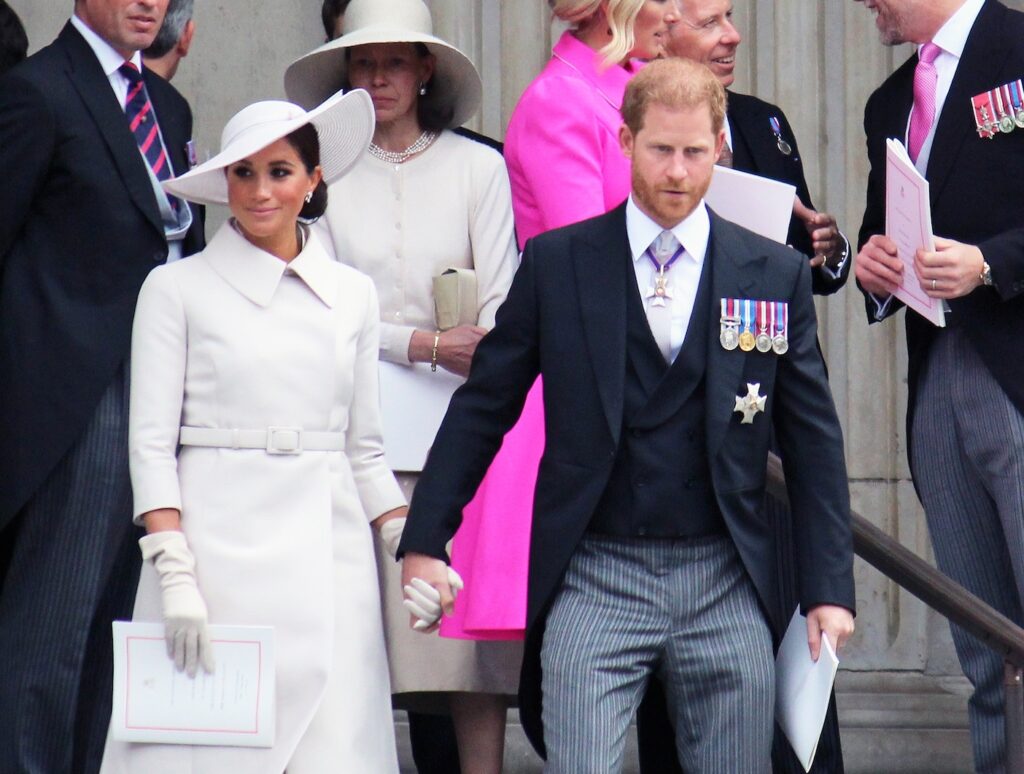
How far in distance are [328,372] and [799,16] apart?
2.92 m

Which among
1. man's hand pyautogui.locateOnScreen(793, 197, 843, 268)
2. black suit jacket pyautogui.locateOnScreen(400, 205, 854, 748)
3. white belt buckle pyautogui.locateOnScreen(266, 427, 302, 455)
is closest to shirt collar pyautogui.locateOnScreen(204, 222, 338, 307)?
white belt buckle pyautogui.locateOnScreen(266, 427, 302, 455)

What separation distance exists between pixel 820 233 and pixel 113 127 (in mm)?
1682

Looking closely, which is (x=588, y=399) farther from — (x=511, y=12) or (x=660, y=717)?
(x=511, y=12)

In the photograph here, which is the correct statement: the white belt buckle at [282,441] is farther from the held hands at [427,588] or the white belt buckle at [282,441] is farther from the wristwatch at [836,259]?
the wristwatch at [836,259]

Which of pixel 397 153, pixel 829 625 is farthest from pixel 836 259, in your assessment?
pixel 829 625

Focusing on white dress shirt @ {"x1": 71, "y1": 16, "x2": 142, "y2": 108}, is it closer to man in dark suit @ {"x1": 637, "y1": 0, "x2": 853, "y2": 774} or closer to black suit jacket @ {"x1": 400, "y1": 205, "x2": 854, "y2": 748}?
black suit jacket @ {"x1": 400, "y1": 205, "x2": 854, "y2": 748}

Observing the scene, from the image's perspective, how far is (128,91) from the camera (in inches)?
175

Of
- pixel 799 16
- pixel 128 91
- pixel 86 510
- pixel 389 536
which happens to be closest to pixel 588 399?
pixel 389 536

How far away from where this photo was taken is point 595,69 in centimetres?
457

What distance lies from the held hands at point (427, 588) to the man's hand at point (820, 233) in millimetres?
1509

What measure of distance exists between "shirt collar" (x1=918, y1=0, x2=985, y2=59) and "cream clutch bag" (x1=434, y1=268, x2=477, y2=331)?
1.22 m

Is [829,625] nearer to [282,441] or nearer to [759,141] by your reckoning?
[282,441]

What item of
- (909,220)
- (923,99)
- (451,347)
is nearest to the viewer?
(909,220)

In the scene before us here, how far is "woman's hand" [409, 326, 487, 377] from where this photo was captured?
4.46 metres
